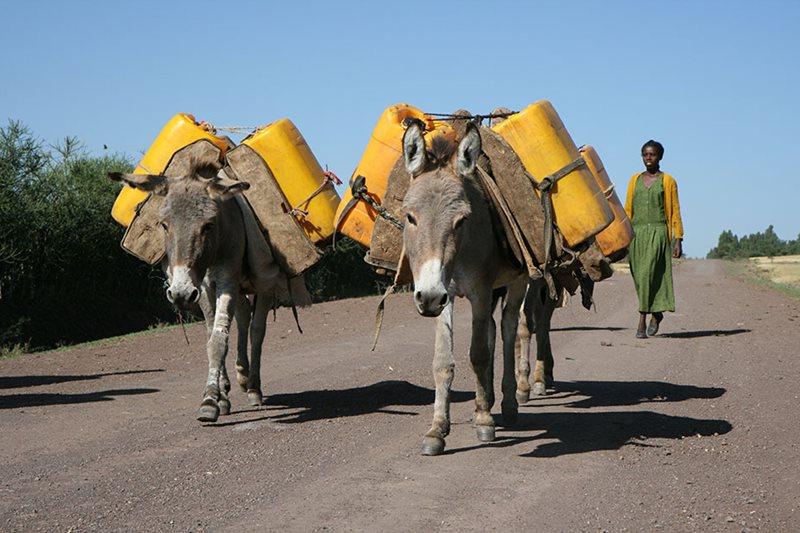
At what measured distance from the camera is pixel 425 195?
6723mm

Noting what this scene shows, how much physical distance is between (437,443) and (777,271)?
4036cm

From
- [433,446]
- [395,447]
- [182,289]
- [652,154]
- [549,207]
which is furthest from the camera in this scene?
[652,154]

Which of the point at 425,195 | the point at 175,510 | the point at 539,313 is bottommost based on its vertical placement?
the point at 175,510

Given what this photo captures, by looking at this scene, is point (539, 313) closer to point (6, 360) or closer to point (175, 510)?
point (175, 510)

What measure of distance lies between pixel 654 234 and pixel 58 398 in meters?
8.77

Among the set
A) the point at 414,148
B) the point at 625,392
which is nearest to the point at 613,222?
Answer: the point at 625,392

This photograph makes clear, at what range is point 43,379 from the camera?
11906 millimetres

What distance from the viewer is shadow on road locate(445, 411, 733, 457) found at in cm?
721

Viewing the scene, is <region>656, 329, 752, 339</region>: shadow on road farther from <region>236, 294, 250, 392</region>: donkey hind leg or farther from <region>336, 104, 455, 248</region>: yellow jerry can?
<region>336, 104, 455, 248</region>: yellow jerry can

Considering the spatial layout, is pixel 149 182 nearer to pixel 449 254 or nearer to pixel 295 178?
pixel 295 178

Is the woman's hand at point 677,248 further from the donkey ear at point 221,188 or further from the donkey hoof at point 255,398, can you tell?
the donkey ear at point 221,188

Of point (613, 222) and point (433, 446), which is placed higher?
point (613, 222)

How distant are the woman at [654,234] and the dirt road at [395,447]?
4.32 feet

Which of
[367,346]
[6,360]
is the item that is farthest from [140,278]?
[367,346]
